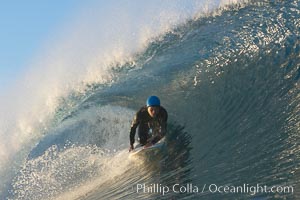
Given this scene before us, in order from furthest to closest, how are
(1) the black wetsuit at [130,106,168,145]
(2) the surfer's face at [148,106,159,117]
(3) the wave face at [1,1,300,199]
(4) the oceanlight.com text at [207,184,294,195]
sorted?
1. (1) the black wetsuit at [130,106,168,145]
2. (2) the surfer's face at [148,106,159,117]
3. (3) the wave face at [1,1,300,199]
4. (4) the oceanlight.com text at [207,184,294,195]

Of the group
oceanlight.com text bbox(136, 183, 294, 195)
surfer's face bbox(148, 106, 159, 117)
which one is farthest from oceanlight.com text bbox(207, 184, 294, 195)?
surfer's face bbox(148, 106, 159, 117)

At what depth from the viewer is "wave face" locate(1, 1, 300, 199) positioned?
6344 millimetres

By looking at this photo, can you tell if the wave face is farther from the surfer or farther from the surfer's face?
the surfer's face

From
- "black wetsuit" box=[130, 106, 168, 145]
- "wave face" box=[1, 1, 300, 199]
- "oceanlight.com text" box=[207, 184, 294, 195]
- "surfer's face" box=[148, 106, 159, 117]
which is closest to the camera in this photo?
"oceanlight.com text" box=[207, 184, 294, 195]

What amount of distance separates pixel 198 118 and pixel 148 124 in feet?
3.65

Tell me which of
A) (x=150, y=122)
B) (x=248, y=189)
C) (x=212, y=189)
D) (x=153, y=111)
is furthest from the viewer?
(x=150, y=122)

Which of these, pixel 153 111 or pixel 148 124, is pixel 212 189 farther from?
pixel 148 124

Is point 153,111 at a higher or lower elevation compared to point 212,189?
higher

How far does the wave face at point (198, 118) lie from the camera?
6344 mm

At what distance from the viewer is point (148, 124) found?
909cm

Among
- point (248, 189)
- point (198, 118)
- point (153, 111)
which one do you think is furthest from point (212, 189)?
point (198, 118)

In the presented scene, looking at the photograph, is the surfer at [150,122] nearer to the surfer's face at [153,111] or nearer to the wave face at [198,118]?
the surfer's face at [153,111]

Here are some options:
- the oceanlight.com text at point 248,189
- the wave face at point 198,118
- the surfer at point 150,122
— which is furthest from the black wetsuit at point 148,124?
the oceanlight.com text at point 248,189

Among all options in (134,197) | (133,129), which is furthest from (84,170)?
(134,197)
